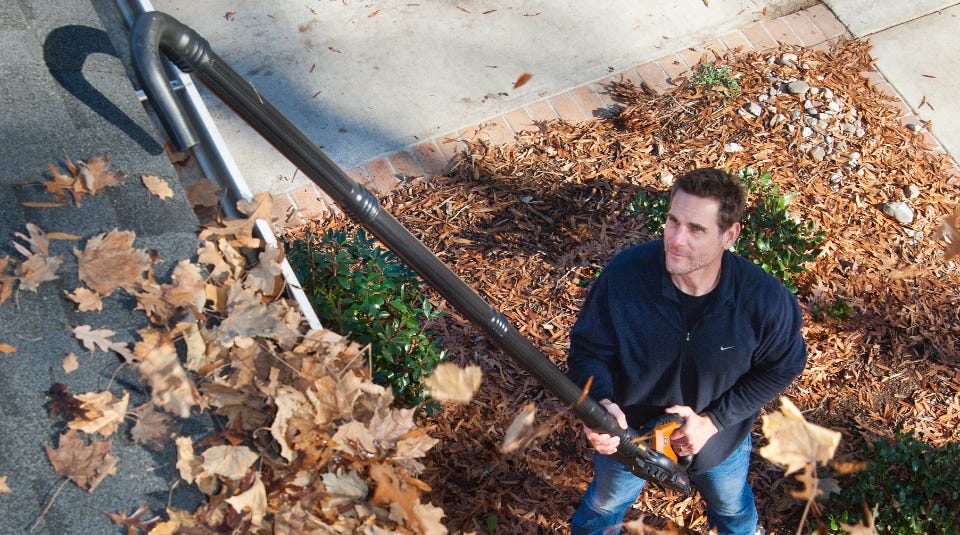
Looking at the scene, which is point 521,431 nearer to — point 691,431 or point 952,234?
point 691,431

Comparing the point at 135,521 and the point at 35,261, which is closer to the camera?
the point at 135,521

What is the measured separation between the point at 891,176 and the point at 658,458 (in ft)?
9.43

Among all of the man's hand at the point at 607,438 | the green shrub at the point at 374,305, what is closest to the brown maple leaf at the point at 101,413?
the green shrub at the point at 374,305

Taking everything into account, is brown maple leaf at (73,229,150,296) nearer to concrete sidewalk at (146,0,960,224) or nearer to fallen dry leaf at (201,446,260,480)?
fallen dry leaf at (201,446,260,480)

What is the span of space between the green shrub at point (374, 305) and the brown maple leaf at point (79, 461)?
Answer: 140 cm

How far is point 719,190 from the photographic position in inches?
114

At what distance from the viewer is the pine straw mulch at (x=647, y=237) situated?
386 centimetres

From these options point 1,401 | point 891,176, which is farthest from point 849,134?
point 1,401

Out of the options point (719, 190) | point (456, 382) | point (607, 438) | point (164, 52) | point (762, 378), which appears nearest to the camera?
point (164, 52)

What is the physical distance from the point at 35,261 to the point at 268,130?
2.61 feet

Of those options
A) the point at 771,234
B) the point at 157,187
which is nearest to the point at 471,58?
the point at 771,234

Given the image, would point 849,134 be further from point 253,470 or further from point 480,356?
point 253,470

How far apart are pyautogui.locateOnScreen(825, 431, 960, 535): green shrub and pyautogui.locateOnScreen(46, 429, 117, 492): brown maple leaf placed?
3085 millimetres

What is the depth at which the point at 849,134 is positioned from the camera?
498 centimetres
